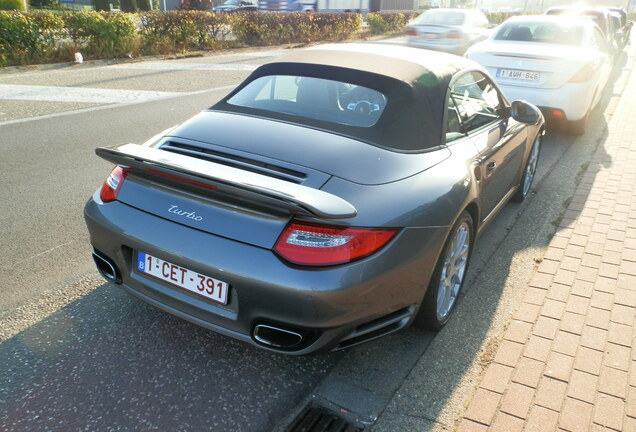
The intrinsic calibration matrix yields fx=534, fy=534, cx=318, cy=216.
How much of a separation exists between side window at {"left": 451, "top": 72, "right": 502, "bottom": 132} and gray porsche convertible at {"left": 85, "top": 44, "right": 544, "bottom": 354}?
5cm

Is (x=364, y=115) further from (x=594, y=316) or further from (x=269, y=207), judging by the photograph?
(x=594, y=316)

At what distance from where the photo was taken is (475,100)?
3.84 meters

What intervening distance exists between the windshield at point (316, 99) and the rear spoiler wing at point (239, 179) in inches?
33.6

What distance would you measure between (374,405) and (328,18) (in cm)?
2335

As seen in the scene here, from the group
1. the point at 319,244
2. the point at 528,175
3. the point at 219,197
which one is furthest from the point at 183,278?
the point at 528,175

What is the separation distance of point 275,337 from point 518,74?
5991 mm

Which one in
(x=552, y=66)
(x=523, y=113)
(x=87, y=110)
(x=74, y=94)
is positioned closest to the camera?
(x=523, y=113)

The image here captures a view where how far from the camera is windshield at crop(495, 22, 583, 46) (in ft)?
25.4

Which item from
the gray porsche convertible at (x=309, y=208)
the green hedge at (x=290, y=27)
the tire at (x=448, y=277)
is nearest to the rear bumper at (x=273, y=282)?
the gray porsche convertible at (x=309, y=208)

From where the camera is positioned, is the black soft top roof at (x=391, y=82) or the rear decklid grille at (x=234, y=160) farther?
the black soft top roof at (x=391, y=82)

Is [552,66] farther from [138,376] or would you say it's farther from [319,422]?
[138,376]

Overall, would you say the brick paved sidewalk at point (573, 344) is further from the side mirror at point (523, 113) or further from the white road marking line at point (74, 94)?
the white road marking line at point (74, 94)

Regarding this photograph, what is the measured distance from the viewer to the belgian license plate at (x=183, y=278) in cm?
240

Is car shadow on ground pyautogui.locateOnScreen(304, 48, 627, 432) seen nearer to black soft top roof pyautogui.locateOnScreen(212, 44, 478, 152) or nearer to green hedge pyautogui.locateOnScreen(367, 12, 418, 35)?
black soft top roof pyautogui.locateOnScreen(212, 44, 478, 152)
